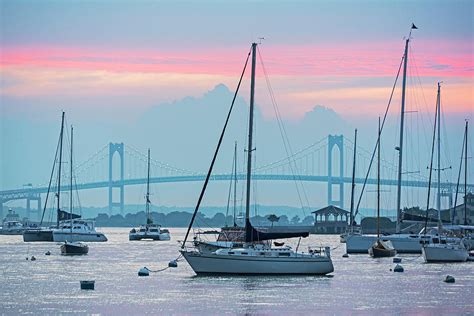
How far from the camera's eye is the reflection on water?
34156 mm

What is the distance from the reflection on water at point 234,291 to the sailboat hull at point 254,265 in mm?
247

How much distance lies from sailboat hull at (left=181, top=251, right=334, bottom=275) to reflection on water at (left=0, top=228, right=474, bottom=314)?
9.7 inches

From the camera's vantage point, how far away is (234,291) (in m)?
38.7

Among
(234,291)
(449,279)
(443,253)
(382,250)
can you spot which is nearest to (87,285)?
(234,291)

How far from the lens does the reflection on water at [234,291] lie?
34.2m

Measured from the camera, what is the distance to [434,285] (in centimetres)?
4303

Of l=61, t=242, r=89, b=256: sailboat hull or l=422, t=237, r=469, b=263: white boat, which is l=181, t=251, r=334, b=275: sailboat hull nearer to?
l=422, t=237, r=469, b=263: white boat

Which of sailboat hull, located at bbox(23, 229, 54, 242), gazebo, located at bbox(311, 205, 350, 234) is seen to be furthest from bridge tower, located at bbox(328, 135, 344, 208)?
sailboat hull, located at bbox(23, 229, 54, 242)

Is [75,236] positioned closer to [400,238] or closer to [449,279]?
[400,238]

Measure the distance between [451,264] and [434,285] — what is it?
1298cm

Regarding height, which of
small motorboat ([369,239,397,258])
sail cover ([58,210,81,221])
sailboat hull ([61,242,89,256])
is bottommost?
sailboat hull ([61,242,89,256])

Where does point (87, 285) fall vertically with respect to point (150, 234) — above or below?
below

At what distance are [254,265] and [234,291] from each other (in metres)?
3.68

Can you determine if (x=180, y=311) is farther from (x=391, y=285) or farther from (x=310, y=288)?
(x=391, y=285)
